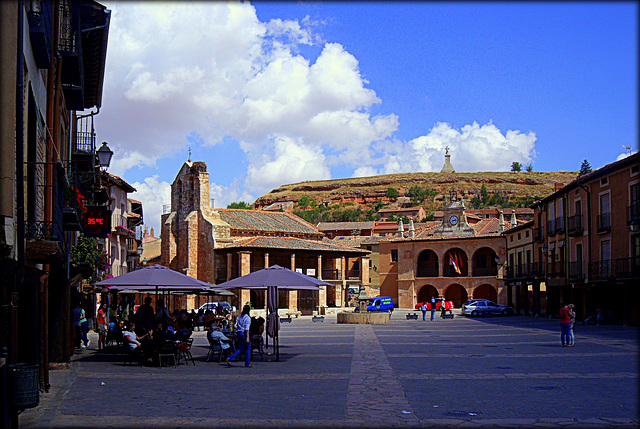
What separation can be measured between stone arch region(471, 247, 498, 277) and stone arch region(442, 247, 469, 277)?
916mm

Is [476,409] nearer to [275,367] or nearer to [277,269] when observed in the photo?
[275,367]

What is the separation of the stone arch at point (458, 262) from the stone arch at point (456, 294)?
7.28 ft

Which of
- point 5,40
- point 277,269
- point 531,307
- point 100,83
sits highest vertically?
point 100,83

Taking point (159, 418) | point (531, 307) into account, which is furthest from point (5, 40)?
point (531, 307)

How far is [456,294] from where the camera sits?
242ft

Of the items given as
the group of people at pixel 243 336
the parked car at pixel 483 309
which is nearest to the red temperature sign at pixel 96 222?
the group of people at pixel 243 336

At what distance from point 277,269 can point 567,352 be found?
29.2 feet

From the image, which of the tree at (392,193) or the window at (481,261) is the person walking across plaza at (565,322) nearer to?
the window at (481,261)

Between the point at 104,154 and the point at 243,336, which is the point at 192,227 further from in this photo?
the point at 243,336

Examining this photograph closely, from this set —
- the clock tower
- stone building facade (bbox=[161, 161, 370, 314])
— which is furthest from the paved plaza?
the clock tower

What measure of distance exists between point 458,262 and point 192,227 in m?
26.8

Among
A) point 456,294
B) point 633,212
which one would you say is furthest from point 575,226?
point 456,294

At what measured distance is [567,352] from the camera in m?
20.5

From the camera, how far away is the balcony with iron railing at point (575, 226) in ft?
132
